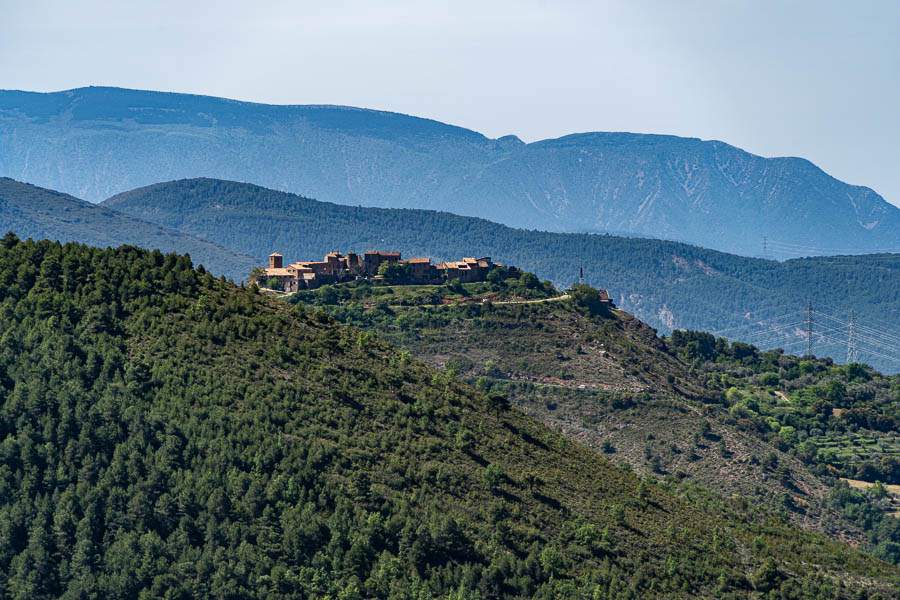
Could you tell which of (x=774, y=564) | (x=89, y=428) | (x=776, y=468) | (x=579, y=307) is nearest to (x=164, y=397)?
(x=89, y=428)

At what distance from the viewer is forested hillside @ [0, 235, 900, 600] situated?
7950 centimetres

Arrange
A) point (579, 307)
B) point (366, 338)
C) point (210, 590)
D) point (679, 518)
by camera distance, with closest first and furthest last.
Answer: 1. point (210, 590)
2. point (679, 518)
3. point (366, 338)
4. point (579, 307)

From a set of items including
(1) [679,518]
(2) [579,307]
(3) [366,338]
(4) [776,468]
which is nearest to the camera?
(1) [679,518]

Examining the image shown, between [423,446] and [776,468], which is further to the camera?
[776,468]

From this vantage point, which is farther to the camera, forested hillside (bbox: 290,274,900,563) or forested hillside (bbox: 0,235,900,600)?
forested hillside (bbox: 290,274,900,563)

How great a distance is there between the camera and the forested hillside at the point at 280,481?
7950cm

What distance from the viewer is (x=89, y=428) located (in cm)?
8625

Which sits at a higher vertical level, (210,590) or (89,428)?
(89,428)

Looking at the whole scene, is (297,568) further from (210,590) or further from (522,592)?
(522,592)

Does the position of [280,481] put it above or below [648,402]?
above

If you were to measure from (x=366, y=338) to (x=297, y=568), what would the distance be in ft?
114

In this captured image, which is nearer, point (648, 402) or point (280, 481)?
point (280, 481)

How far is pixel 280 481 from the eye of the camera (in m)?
83.3

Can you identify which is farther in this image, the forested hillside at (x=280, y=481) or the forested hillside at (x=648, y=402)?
the forested hillside at (x=648, y=402)
